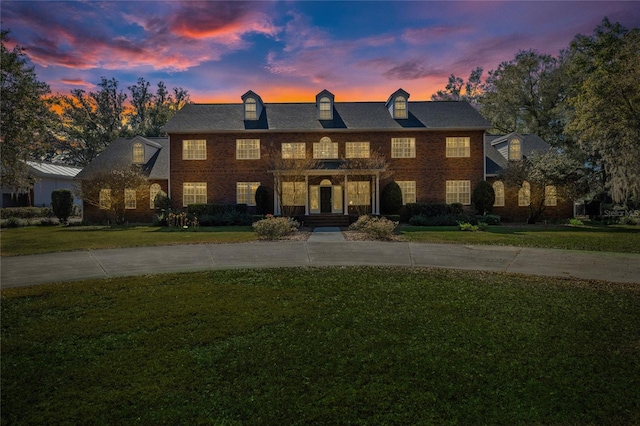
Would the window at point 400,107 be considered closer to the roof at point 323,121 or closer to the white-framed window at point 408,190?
the roof at point 323,121

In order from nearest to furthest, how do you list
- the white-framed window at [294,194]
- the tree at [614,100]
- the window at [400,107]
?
the tree at [614,100], the white-framed window at [294,194], the window at [400,107]

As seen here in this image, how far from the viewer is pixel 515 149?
26062 mm

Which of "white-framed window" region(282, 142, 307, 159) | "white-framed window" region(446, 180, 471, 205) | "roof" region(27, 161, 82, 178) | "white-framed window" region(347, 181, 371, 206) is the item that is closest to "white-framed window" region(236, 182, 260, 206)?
"white-framed window" region(282, 142, 307, 159)

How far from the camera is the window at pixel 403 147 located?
24889mm

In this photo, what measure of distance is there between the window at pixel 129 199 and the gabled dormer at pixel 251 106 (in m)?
9.95

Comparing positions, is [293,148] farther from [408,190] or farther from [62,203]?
[62,203]

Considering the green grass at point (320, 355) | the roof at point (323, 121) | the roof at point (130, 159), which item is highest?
the roof at point (323, 121)

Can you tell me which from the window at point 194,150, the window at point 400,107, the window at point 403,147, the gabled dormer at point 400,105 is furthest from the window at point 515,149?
the window at point 194,150

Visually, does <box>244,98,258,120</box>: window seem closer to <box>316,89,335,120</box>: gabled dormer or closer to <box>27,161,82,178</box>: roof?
<box>316,89,335,120</box>: gabled dormer

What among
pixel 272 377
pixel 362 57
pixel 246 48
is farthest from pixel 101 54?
pixel 272 377

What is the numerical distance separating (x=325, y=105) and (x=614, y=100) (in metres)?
16.9

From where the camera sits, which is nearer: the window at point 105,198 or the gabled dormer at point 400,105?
the window at point 105,198

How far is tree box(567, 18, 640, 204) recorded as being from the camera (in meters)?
17.6

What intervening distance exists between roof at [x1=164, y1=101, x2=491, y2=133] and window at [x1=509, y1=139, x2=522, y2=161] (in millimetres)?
3308
